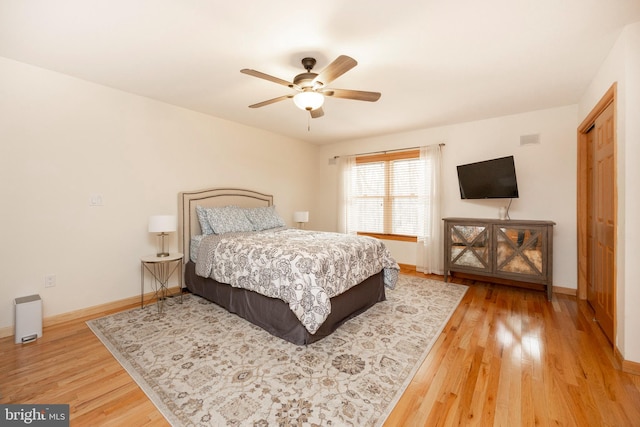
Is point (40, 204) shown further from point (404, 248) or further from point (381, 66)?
point (404, 248)

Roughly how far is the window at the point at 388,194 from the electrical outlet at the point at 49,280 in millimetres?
4400

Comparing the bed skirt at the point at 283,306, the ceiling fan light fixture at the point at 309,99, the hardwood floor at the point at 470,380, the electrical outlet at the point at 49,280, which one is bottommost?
the hardwood floor at the point at 470,380

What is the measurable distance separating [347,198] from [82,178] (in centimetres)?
405

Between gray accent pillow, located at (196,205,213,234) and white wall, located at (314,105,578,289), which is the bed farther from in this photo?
white wall, located at (314,105,578,289)

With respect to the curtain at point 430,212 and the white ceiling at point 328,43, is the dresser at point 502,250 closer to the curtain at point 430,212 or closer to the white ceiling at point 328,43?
the curtain at point 430,212

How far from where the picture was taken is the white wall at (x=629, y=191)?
194cm

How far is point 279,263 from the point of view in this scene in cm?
248

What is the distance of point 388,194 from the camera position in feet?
17.0

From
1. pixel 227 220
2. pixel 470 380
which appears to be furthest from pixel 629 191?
pixel 227 220

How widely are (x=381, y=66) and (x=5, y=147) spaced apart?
347 cm

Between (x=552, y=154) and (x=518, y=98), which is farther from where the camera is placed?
(x=552, y=154)

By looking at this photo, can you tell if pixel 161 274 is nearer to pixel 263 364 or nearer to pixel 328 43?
pixel 263 364

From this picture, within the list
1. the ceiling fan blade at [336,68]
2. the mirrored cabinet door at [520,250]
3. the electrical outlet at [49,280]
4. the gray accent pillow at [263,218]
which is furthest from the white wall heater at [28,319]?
the mirrored cabinet door at [520,250]

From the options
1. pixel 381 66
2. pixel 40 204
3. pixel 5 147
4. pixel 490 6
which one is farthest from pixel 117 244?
pixel 490 6
